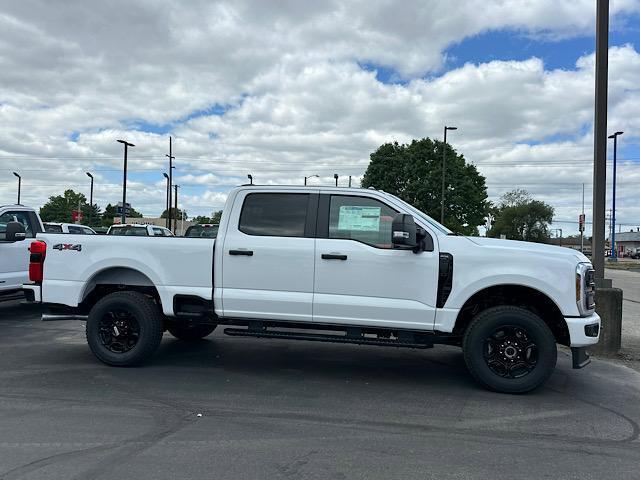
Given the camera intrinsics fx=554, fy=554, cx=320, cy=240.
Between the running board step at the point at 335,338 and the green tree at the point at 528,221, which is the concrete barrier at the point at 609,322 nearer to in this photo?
the running board step at the point at 335,338

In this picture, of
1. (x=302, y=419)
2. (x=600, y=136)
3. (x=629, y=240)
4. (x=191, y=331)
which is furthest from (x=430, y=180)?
(x=629, y=240)

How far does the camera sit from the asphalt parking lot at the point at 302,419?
392 cm

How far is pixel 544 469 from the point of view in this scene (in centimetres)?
394

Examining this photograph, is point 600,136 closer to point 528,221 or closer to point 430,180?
point 430,180

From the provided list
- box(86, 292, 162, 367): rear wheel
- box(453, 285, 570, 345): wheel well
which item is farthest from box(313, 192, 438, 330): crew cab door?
box(86, 292, 162, 367): rear wheel

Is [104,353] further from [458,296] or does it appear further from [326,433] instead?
[458,296]

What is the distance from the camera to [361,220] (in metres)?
6.12

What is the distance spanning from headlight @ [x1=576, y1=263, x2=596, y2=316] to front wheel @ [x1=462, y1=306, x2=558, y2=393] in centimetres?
42

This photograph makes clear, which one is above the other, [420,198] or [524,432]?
[420,198]

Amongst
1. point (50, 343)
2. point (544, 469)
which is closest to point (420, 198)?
point (50, 343)

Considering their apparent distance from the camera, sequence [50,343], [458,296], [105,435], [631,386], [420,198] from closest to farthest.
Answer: [105,435] → [458,296] → [631,386] → [50,343] → [420,198]

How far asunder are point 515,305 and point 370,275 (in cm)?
165

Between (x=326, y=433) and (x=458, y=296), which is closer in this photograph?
(x=326, y=433)

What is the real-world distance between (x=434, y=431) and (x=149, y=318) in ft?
11.5
